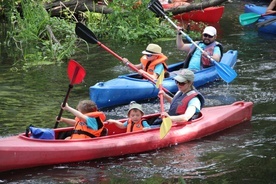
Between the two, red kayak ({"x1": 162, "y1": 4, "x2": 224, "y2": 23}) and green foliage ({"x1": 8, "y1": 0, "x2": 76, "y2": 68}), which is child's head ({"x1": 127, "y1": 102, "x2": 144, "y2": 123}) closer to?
green foliage ({"x1": 8, "y1": 0, "x2": 76, "y2": 68})

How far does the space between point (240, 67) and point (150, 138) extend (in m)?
4.49

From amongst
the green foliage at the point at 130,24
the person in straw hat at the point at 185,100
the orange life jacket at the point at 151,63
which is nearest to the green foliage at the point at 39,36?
the green foliage at the point at 130,24

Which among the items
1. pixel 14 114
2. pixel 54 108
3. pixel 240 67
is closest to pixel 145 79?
pixel 54 108

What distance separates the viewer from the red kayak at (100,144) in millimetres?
6242

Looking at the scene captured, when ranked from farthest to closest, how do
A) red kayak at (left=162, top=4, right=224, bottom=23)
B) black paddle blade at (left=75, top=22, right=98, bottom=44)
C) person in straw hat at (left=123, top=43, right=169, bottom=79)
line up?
1. red kayak at (left=162, top=4, right=224, bottom=23)
2. person in straw hat at (left=123, top=43, right=169, bottom=79)
3. black paddle blade at (left=75, top=22, right=98, bottom=44)

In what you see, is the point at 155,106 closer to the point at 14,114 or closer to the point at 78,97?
the point at 78,97

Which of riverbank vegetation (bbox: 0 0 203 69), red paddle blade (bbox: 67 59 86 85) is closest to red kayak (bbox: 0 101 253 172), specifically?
red paddle blade (bbox: 67 59 86 85)

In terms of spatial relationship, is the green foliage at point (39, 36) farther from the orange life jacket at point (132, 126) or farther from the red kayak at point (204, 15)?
the red kayak at point (204, 15)

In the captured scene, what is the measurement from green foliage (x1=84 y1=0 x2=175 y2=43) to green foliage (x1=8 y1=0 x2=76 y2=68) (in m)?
1.21

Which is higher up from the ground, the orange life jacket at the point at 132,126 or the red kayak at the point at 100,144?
the orange life jacket at the point at 132,126

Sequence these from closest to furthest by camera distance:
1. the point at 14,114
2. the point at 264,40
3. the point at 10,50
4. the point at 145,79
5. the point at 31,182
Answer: the point at 31,182
the point at 14,114
the point at 145,79
the point at 10,50
the point at 264,40

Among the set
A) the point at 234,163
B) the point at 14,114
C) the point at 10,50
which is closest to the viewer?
the point at 234,163

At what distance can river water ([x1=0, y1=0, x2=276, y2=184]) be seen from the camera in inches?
247

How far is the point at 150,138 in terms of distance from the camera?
689 centimetres
